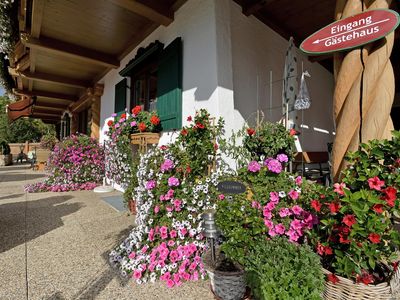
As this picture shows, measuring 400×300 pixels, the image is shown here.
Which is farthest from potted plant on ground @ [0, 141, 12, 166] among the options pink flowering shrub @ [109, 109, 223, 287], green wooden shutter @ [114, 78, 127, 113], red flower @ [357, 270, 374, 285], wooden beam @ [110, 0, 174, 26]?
red flower @ [357, 270, 374, 285]

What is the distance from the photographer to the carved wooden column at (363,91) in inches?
65.6

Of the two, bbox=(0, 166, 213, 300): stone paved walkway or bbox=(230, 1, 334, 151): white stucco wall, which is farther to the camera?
bbox=(230, 1, 334, 151): white stucco wall

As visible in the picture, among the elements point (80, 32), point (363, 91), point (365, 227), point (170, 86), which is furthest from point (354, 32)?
point (80, 32)

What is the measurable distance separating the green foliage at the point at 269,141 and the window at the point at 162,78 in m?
1.31

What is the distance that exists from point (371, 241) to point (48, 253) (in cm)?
293

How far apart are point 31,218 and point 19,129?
29182mm

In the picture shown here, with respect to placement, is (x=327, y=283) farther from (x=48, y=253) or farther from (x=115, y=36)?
(x=115, y=36)

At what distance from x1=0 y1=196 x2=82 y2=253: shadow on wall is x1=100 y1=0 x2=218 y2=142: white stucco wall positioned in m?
2.20

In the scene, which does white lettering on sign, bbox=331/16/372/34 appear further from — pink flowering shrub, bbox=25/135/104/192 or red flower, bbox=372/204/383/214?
pink flowering shrub, bbox=25/135/104/192

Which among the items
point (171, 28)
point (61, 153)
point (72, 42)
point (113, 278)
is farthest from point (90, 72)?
point (113, 278)

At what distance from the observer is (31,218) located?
3.63m

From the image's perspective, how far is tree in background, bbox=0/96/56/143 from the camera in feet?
79.2

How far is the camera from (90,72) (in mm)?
7098

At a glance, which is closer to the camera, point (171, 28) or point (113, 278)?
point (113, 278)
